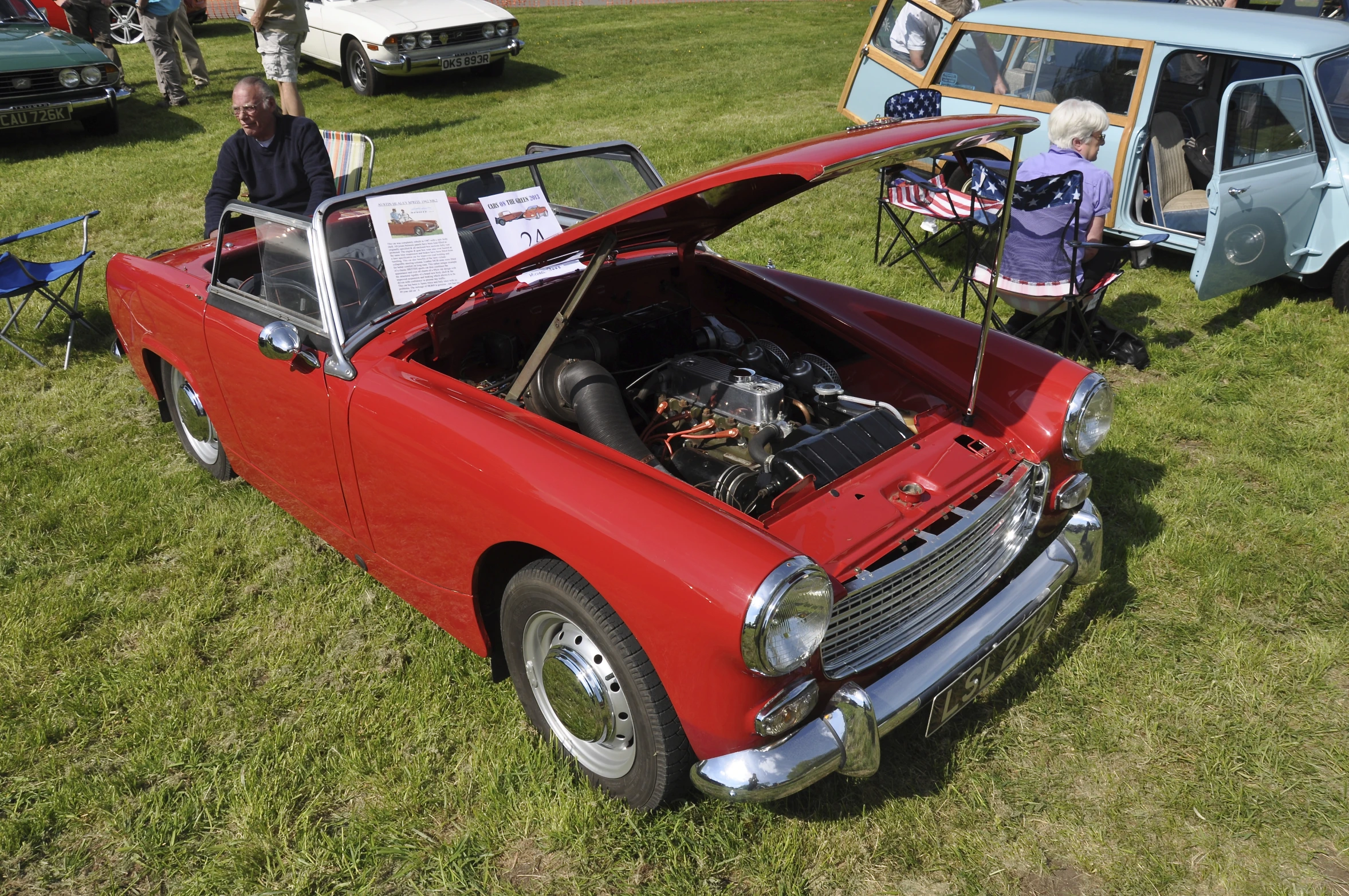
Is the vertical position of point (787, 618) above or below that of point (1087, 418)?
above

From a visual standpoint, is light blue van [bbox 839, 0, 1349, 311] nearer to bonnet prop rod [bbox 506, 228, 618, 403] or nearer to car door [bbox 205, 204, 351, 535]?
bonnet prop rod [bbox 506, 228, 618, 403]

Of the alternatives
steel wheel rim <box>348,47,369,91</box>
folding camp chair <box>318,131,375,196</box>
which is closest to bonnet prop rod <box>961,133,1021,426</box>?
folding camp chair <box>318,131,375,196</box>

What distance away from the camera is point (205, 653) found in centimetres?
321

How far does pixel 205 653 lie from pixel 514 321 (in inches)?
61.8

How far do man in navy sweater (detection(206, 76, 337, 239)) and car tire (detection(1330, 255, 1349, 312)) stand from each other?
237 inches

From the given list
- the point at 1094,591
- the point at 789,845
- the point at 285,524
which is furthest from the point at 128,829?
the point at 1094,591

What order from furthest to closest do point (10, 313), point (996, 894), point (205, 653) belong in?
point (10, 313) < point (205, 653) < point (996, 894)

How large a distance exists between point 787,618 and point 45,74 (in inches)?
419

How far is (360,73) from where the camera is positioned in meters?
11.9

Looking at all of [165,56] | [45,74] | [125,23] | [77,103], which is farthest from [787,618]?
[125,23]

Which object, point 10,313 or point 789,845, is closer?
point 789,845

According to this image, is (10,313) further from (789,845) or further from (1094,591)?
(1094,591)

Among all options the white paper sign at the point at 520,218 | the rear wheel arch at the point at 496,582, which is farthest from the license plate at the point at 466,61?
the rear wheel arch at the point at 496,582

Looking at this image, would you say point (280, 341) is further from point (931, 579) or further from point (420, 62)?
point (420, 62)
